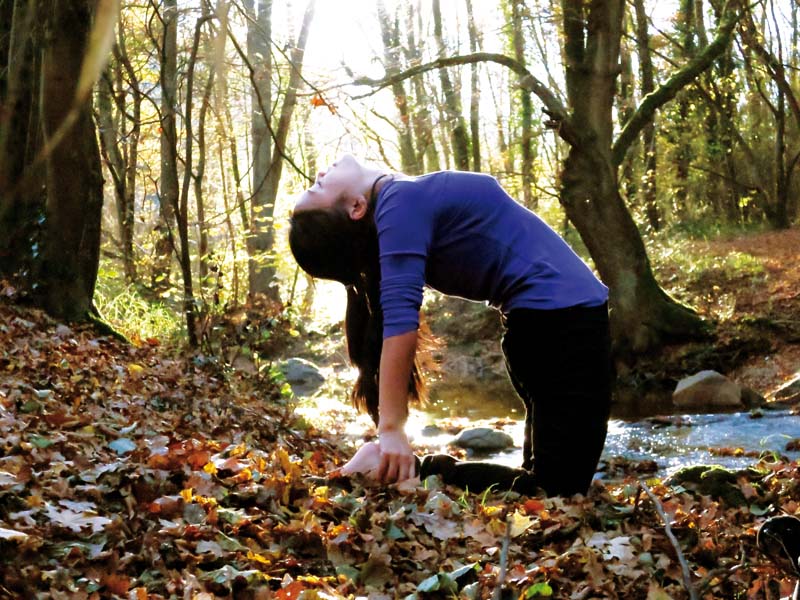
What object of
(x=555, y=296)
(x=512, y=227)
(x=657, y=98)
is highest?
(x=657, y=98)

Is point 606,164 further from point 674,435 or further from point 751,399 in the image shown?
point 674,435

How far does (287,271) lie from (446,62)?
25.4 feet

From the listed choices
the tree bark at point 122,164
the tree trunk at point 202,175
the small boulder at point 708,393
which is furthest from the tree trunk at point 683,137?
the tree trunk at point 202,175

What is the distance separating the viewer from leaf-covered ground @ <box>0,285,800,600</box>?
210 centimetres

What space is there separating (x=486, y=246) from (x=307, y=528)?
1251 millimetres

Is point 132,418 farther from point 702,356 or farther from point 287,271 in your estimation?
point 287,271

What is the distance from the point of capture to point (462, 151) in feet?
64.4

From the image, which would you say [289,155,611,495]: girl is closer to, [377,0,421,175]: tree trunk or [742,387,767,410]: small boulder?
[742,387,767,410]: small boulder

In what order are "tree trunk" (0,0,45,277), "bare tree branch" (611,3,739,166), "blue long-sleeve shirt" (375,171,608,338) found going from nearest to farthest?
"blue long-sleeve shirt" (375,171,608,338) → "tree trunk" (0,0,45,277) → "bare tree branch" (611,3,739,166)

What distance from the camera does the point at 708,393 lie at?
9.66m

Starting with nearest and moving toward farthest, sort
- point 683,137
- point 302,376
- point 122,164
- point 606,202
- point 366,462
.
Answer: point 366,462
point 606,202
point 302,376
point 122,164
point 683,137

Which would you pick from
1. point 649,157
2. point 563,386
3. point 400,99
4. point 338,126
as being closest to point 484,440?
point 338,126

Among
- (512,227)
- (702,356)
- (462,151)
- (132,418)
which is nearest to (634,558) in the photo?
(512,227)

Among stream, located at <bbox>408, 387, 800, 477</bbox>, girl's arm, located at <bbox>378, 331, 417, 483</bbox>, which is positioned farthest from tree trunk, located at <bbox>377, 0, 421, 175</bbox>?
girl's arm, located at <bbox>378, 331, 417, 483</bbox>
